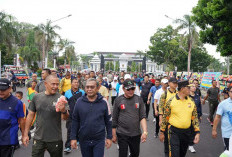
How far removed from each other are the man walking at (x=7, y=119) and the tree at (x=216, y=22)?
9.77m

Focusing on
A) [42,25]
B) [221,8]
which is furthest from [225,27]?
[42,25]

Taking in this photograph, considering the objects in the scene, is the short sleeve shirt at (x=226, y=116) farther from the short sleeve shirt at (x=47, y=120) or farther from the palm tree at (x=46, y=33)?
the palm tree at (x=46, y=33)

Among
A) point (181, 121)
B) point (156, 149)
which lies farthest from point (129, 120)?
point (156, 149)

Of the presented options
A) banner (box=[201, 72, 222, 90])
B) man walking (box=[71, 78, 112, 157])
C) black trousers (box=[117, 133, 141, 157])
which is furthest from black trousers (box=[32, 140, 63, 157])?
banner (box=[201, 72, 222, 90])

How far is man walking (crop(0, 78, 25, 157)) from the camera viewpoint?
10.5 ft

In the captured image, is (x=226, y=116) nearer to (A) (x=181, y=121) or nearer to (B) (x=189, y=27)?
(A) (x=181, y=121)

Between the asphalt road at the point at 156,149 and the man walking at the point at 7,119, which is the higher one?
the man walking at the point at 7,119

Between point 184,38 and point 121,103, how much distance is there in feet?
92.3

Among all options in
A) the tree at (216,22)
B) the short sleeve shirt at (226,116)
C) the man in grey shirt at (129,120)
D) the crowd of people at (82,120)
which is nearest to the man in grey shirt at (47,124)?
the crowd of people at (82,120)

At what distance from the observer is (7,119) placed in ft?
10.6

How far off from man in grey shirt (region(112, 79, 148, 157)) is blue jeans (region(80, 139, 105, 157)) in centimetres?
45

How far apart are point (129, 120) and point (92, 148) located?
78 cm

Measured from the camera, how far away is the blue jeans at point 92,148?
10.8ft

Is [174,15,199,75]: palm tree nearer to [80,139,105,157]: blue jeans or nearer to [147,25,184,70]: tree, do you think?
[147,25,184,70]: tree
